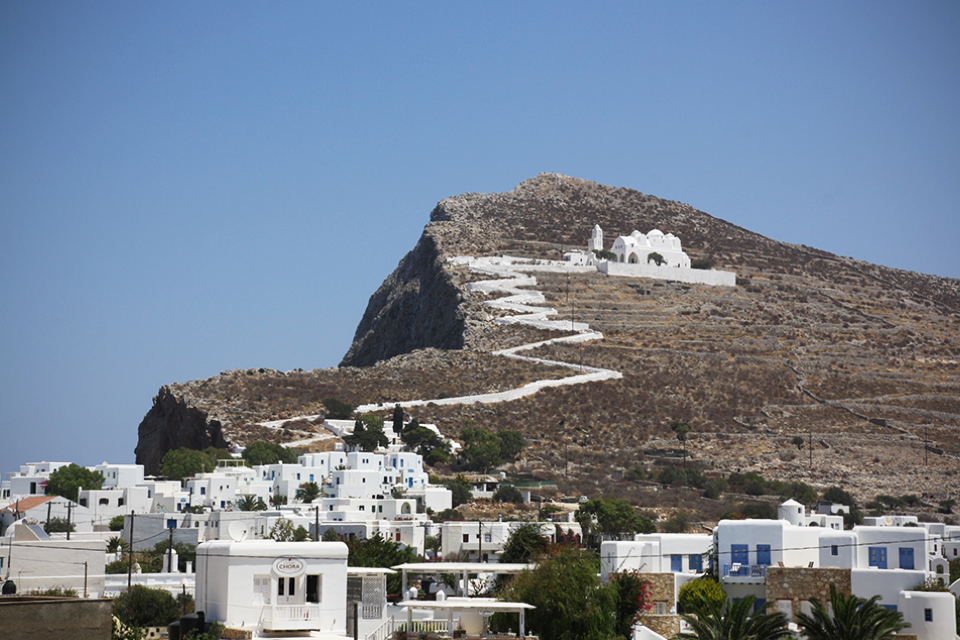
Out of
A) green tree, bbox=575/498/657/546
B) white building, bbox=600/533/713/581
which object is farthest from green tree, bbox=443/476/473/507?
white building, bbox=600/533/713/581

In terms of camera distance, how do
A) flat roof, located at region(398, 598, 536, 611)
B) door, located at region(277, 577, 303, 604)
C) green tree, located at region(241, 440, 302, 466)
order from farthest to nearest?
green tree, located at region(241, 440, 302, 466) < flat roof, located at region(398, 598, 536, 611) < door, located at region(277, 577, 303, 604)

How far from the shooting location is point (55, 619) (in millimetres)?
11062

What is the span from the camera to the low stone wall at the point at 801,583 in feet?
96.2

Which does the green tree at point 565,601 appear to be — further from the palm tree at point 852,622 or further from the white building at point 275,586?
the white building at point 275,586

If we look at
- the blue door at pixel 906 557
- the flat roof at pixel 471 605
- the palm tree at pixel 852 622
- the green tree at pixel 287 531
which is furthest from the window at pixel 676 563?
the green tree at pixel 287 531

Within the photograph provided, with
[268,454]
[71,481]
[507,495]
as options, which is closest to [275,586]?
[507,495]

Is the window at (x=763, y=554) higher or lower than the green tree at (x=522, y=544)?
higher

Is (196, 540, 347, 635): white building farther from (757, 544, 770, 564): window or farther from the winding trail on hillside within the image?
the winding trail on hillside

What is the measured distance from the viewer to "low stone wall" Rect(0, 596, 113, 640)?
35.5ft

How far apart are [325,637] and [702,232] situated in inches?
5623

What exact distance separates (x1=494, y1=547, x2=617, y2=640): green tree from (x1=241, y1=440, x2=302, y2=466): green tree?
45069mm

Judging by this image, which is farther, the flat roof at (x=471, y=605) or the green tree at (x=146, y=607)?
the green tree at (x=146, y=607)

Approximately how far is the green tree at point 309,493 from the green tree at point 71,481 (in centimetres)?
1094

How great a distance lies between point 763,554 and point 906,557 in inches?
135
